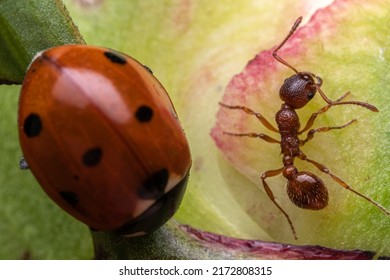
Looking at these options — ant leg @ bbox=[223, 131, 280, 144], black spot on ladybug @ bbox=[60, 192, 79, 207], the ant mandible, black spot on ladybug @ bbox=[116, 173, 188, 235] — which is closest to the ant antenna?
the ant mandible

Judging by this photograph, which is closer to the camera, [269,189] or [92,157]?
[92,157]

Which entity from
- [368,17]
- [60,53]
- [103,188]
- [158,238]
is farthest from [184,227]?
[368,17]

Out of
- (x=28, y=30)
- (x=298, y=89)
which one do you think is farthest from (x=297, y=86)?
(x=28, y=30)

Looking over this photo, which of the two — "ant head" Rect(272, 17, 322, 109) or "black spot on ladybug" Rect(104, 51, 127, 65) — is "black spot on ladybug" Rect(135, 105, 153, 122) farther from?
"ant head" Rect(272, 17, 322, 109)

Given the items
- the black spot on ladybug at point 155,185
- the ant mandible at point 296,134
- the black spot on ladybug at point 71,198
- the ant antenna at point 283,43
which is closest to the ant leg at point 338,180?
the ant mandible at point 296,134

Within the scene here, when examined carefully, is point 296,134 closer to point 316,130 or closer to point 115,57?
point 316,130

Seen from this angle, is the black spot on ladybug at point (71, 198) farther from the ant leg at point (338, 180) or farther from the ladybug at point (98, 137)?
the ant leg at point (338, 180)
